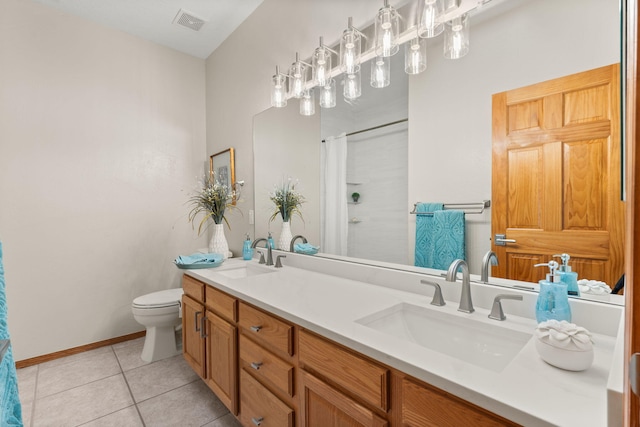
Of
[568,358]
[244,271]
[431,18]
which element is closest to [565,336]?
[568,358]

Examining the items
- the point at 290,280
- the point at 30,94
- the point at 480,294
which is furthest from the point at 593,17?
the point at 30,94

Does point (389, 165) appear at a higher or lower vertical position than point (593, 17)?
lower

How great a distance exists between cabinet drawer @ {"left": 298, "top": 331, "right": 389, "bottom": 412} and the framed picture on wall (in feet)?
6.37

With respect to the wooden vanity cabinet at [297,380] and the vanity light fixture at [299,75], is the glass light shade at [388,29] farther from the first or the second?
the wooden vanity cabinet at [297,380]

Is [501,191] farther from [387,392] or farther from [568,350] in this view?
[387,392]

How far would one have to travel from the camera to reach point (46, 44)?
241 centimetres

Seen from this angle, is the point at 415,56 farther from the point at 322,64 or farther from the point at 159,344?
the point at 159,344

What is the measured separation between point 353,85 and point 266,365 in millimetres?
1459

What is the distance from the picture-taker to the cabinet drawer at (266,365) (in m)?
1.11

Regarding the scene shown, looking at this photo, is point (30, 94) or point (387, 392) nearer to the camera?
point (387, 392)

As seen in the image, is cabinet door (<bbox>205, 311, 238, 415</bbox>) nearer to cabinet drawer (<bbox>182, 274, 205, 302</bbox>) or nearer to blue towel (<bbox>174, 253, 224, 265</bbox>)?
cabinet drawer (<bbox>182, 274, 205, 302</bbox>)

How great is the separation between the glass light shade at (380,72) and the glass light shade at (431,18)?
0.22 m

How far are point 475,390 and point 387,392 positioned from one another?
0.81ft

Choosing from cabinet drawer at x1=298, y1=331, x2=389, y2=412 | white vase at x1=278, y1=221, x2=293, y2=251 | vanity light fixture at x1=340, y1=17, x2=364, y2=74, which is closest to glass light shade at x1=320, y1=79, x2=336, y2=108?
vanity light fixture at x1=340, y1=17, x2=364, y2=74
